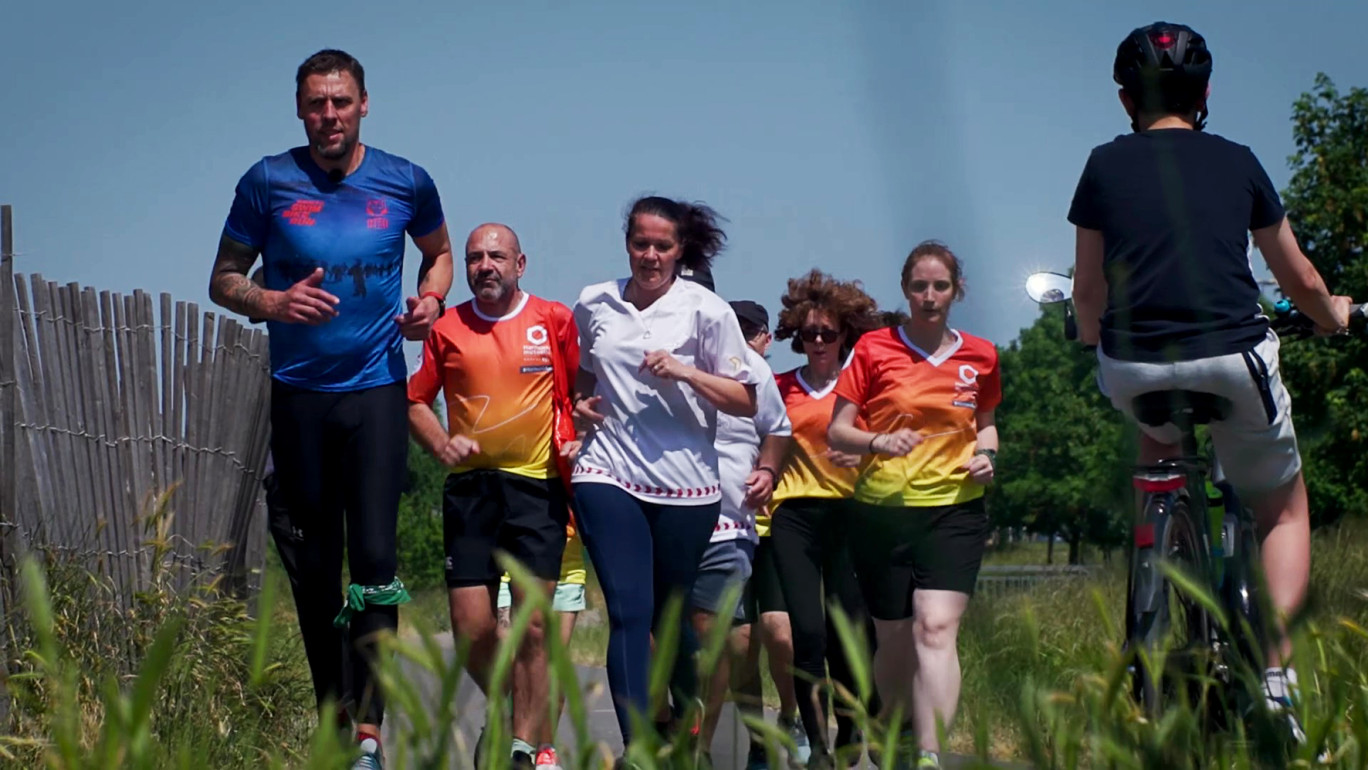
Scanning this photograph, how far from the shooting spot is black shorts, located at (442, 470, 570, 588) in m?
6.26

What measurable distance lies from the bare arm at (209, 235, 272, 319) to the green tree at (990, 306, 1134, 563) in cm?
354

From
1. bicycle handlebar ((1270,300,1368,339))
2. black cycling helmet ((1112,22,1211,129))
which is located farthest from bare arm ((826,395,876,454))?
black cycling helmet ((1112,22,1211,129))

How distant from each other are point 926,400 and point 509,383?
1456mm

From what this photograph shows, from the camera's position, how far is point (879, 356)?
252 inches

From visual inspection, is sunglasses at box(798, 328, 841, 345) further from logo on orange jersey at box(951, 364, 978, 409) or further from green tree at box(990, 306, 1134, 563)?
green tree at box(990, 306, 1134, 563)

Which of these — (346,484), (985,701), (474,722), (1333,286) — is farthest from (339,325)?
(1333,286)

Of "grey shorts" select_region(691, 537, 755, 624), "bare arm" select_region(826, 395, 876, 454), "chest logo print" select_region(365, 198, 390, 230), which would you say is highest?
"chest logo print" select_region(365, 198, 390, 230)

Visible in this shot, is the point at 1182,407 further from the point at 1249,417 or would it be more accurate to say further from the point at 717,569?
the point at 717,569

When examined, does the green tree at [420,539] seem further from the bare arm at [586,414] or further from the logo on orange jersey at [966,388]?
the bare arm at [586,414]

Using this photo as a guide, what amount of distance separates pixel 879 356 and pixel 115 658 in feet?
9.01

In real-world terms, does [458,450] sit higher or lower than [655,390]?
lower

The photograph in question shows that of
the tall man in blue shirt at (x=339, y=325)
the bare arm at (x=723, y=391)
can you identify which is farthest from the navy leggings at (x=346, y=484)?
the bare arm at (x=723, y=391)

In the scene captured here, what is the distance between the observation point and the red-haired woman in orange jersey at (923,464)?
233 inches

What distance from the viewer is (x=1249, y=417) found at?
4.00 m
